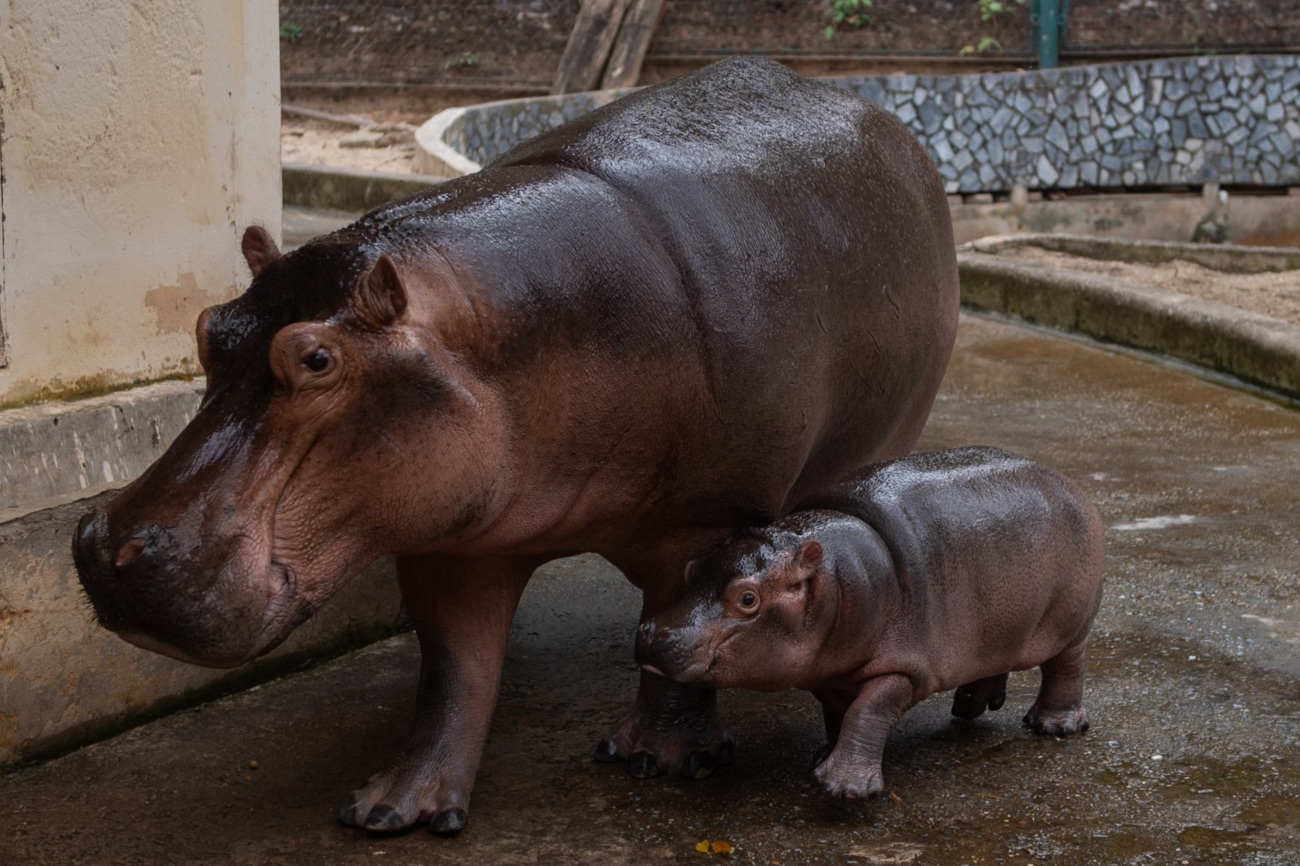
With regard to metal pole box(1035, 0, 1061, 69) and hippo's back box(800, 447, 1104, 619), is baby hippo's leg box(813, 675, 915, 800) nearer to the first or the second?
hippo's back box(800, 447, 1104, 619)

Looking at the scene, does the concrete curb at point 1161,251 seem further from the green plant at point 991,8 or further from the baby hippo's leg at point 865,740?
the baby hippo's leg at point 865,740

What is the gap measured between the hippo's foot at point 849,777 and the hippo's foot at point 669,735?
0.90 ft

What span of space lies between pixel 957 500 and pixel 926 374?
2.30 feet

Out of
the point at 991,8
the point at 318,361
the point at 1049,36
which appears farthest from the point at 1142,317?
the point at 991,8

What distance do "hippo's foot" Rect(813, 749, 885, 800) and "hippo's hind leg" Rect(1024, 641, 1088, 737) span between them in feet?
1.76

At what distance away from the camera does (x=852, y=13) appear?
17922mm

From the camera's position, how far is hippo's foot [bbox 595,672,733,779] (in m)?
3.06

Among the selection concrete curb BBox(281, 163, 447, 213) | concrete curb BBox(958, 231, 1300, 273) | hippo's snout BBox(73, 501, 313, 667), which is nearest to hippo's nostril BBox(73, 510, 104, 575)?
hippo's snout BBox(73, 501, 313, 667)

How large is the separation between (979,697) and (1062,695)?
0.16m

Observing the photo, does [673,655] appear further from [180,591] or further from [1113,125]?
[1113,125]

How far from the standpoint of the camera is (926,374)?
3.74 m

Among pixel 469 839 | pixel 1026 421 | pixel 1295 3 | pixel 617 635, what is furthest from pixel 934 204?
pixel 1295 3

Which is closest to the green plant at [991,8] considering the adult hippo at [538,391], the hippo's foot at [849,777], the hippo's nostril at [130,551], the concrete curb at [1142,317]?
the concrete curb at [1142,317]

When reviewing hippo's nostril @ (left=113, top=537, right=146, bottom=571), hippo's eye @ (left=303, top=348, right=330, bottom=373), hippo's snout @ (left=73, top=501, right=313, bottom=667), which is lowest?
hippo's snout @ (left=73, top=501, right=313, bottom=667)
